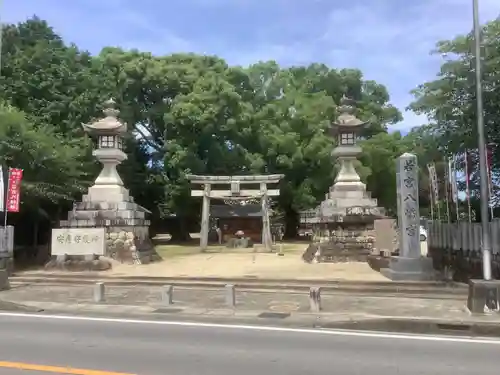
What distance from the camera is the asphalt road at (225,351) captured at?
6.22 m

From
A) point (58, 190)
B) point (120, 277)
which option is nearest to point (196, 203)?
point (58, 190)

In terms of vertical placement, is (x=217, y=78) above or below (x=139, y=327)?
above

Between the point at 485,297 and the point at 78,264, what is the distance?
1461 centimetres

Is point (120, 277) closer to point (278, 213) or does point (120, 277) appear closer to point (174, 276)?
point (174, 276)

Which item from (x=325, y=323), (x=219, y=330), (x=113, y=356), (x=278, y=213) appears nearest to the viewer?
(x=113, y=356)

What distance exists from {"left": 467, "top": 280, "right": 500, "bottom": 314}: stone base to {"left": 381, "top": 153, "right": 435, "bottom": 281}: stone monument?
4751mm

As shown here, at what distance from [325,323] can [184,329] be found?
275cm

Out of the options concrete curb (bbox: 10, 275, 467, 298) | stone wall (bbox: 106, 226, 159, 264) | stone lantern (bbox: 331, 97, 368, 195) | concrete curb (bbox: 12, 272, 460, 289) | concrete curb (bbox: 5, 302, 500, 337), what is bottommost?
concrete curb (bbox: 5, 302, 500, 337)

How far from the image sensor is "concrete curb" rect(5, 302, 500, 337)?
9.39 metres

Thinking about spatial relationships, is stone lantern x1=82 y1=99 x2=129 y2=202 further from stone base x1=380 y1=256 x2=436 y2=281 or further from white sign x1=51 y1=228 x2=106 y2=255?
stone base x1=380 y1=256 x2=436 y2=281

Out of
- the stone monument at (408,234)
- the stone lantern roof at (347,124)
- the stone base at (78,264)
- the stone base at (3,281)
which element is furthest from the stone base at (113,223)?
the stone monument at (408,234)

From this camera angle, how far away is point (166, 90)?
37.1 meters

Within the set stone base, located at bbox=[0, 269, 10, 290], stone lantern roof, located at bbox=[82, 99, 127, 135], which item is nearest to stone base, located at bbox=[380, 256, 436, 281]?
stone base, located at bbox=[0, 269, 10, 290]

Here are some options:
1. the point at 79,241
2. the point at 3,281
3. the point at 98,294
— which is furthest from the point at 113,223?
the point at 98,294
